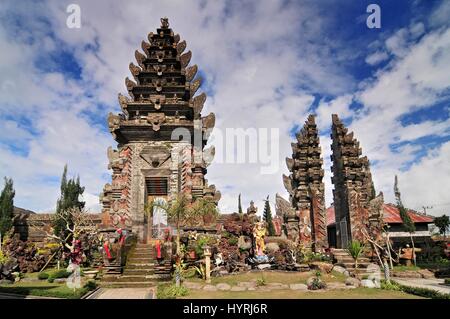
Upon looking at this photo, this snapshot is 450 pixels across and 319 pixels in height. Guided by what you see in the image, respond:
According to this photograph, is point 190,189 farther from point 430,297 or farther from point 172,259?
point 430,297

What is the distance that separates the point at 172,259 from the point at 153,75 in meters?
13.6

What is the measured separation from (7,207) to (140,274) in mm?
13993

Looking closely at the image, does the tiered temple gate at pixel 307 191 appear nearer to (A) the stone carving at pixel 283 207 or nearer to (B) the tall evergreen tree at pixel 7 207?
(A) the stone carving at pixel 283 207

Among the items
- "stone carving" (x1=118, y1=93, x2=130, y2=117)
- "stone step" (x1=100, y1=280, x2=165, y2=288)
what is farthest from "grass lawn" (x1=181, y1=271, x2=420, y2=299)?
"stone carving" (x1=118, y1=93, x2=130, y2=117)

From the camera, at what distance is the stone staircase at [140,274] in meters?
13.2

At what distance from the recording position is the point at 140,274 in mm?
14062

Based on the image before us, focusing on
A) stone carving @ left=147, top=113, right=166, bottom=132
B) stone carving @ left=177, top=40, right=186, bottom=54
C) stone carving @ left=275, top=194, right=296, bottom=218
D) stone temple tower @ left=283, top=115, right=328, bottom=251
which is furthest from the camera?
stone carving @ left=275, top=194, right=296, bottom=218

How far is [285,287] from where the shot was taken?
39.0 ft

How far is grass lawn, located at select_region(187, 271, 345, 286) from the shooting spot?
42.4ft

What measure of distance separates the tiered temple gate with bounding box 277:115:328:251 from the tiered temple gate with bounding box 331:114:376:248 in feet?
4.42

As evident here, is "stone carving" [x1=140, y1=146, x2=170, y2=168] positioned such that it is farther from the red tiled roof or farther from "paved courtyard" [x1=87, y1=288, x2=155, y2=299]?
the red tiled roof

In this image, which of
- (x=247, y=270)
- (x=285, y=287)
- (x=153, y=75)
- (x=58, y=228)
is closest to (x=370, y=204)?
(x=247, y=270)

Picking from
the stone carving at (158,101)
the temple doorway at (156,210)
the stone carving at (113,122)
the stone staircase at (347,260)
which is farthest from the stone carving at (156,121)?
the stone staircase at (347,260)

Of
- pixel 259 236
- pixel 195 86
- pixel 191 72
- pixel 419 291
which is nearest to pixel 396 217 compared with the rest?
pixel 259 236
